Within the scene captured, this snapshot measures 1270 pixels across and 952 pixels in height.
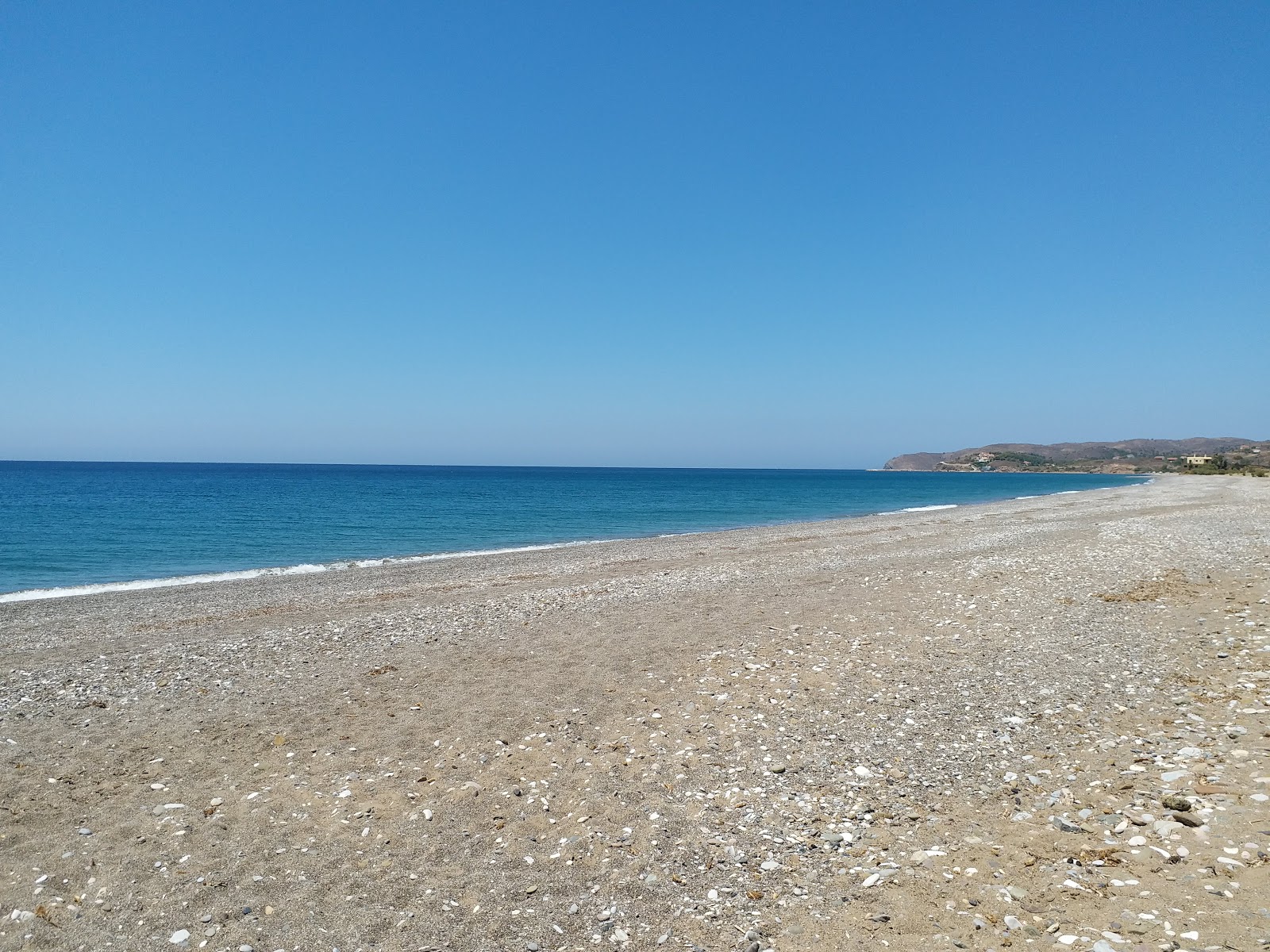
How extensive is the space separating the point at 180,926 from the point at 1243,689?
1321cm

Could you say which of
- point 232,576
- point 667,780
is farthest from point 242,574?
point 667,780

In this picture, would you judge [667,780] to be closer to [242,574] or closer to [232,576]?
[232,576]

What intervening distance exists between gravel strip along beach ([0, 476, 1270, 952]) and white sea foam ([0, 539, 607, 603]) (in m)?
10.8

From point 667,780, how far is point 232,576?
2788 cm

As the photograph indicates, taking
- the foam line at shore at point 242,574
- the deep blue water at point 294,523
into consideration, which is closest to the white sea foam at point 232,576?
Answer: the foam line at shore at point 242,574

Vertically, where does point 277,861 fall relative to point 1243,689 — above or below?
below

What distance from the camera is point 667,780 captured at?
323 inches

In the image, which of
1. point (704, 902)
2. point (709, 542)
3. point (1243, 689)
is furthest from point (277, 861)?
point (709, 542)

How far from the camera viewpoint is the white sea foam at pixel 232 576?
25391mm

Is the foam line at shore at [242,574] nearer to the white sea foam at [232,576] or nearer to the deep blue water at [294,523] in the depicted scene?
the white sea foam at [232,576]

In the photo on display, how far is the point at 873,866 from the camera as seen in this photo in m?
6.18

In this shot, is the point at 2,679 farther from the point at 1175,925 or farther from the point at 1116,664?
the point at 1116,664

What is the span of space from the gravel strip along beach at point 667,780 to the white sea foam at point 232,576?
10.8 m

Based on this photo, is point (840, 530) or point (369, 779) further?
point (840, 530)
